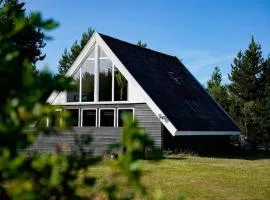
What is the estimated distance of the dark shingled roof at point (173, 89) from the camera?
23.9m

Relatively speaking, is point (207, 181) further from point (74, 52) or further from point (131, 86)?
point (74, 52)

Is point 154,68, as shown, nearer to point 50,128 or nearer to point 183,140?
point 183,140

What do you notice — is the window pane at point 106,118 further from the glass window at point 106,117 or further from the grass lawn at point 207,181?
the grass lawn at point 207,181

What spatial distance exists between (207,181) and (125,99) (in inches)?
432

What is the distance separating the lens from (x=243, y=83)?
39844mm

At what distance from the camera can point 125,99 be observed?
2433 cm

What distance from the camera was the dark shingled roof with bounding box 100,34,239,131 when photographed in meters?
23.9

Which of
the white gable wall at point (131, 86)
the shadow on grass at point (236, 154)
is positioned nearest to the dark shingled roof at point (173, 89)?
the white gable wall at point (131, 86)

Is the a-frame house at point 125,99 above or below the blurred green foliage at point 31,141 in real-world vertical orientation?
above

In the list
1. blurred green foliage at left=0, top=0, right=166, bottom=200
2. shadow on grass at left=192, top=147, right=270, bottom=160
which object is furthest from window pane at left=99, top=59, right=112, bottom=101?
blurred green foliage at left=0, top=0, right=166, bottom=200

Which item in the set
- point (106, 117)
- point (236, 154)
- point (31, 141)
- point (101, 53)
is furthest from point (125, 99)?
point (31, 141)

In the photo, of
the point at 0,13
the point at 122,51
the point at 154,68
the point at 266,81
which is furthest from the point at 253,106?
the point at 0,13

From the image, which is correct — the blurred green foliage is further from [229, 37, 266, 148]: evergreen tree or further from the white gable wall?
[229, 37, 266, 148]: evergreen tree

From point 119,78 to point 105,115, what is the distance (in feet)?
7.16
